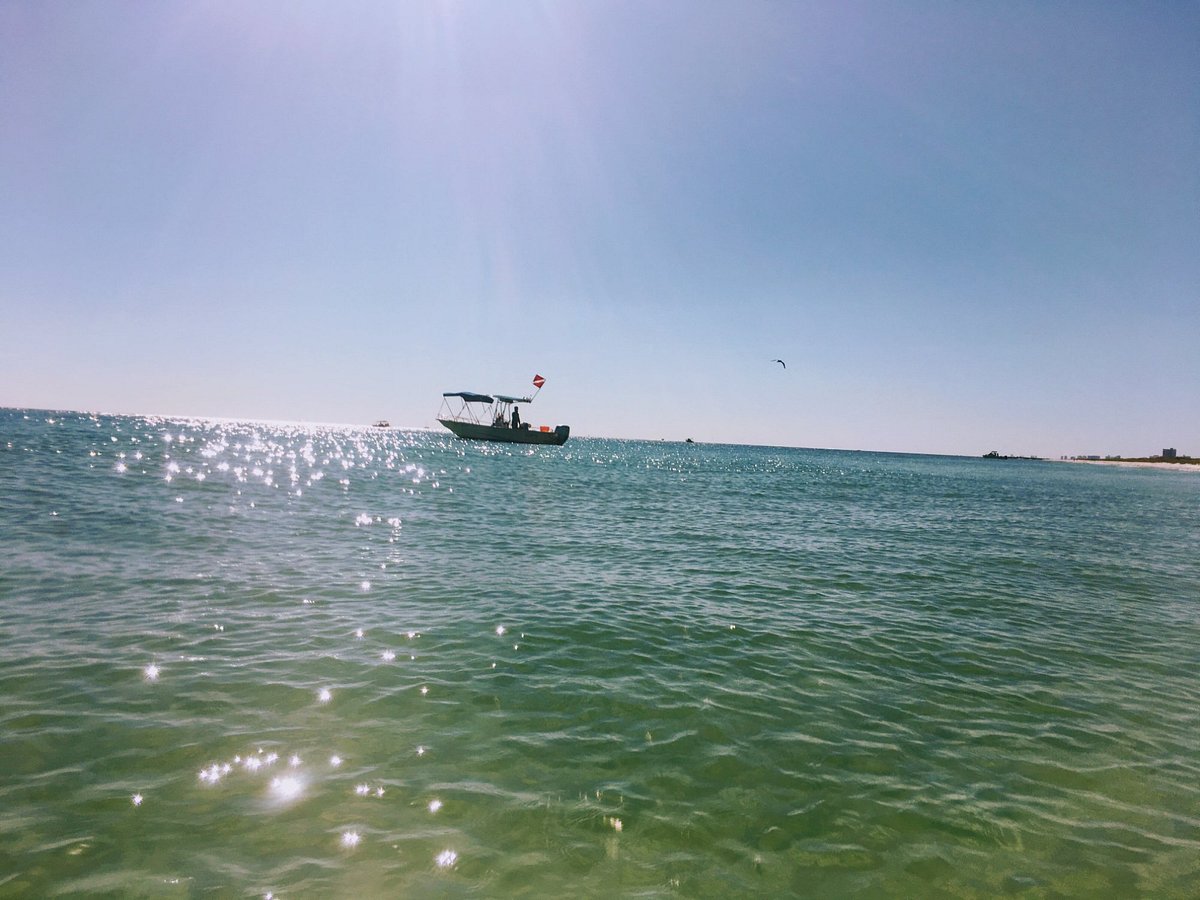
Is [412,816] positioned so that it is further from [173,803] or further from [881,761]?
[881,761]

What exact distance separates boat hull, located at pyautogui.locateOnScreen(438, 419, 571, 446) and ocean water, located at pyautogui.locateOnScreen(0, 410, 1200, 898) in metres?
85.7

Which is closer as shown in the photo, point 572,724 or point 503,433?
point 572,724

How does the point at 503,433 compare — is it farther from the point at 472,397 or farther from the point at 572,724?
the point at 572,724

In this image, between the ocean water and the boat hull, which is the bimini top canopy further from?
the ocean water

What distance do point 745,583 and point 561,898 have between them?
12.1 meters

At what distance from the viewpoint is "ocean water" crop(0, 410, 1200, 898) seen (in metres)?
5.19

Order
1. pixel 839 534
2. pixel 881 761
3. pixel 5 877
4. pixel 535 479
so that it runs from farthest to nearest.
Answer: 1. pixel 535 479
2. pixel 839 534
3. pixel 881 761
4. pixel 5 877

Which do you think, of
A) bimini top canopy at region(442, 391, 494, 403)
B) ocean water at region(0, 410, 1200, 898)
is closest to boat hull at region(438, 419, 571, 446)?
bimini top canopy at region(442, 391, 494, 403)

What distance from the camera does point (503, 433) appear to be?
10412cm

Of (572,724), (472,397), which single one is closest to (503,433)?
(472,397)

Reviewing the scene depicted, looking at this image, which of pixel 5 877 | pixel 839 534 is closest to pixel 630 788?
pixel 5 877

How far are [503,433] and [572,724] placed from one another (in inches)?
3872

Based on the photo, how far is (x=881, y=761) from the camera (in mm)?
7156

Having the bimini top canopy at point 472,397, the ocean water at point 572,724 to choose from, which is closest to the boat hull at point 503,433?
the bimini top canopy at point 472,397
